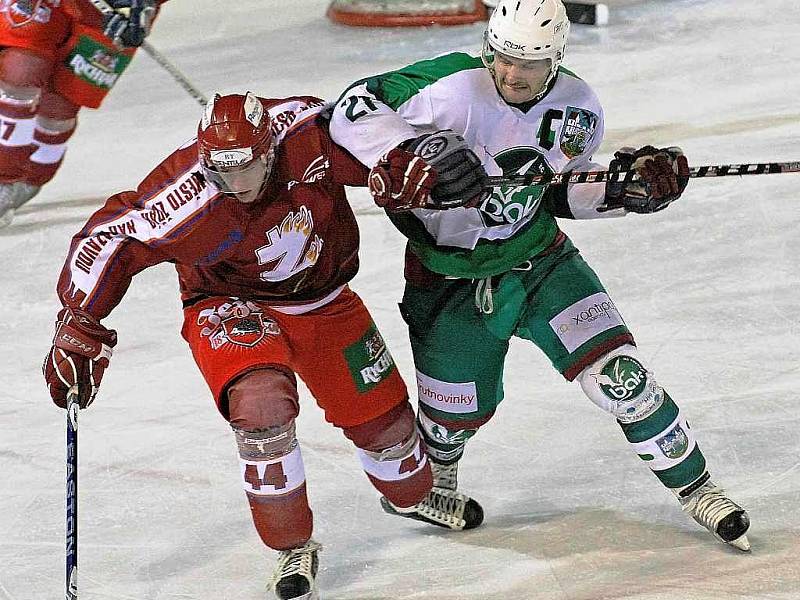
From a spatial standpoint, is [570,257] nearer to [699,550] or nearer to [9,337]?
[699,550]

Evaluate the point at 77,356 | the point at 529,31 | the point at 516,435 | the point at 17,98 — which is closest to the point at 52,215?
the point at 17,98

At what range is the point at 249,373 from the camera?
8.02 feet

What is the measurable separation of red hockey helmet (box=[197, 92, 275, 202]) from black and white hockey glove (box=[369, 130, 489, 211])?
204 mm

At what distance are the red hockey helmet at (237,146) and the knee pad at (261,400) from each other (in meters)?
0.33

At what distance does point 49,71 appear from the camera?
4.49 metres

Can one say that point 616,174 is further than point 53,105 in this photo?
No

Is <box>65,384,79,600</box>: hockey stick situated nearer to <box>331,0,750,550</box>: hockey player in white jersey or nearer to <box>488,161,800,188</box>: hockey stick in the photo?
<box>331,0,750,550</box>: hockey player in white jersey

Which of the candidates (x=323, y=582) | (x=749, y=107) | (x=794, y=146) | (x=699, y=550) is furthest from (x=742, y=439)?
(x=749, y=107)

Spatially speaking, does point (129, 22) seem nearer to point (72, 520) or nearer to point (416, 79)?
point (416, 79)

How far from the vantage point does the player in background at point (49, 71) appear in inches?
173

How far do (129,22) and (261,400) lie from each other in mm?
2326

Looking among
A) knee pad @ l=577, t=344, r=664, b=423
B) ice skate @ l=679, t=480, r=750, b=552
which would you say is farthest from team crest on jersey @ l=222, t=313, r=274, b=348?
ice skate @ l=679, t=480, r=750, b=552

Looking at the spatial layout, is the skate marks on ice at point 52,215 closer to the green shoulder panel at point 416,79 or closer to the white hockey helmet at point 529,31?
the green shoulder panel at point 416,79

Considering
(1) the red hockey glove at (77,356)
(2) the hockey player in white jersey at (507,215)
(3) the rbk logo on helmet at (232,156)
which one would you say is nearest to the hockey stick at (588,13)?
(2) the hockey player in white jersey at (507,215)
